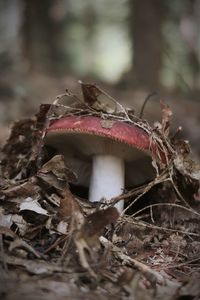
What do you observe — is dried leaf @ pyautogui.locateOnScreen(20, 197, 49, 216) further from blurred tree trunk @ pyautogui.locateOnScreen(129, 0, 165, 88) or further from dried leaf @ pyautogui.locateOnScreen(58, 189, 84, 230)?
blurred tree trunk @ pyautogui.locateOnScreen(129, 0, 165, 88)

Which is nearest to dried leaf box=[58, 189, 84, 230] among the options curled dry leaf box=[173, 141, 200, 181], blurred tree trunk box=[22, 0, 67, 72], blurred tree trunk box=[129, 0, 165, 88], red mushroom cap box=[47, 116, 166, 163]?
red mushroom cap box=[47, 116, 166, 163]

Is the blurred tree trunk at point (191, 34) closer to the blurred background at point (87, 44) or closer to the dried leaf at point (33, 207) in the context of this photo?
the blurred background at point (87, 44)

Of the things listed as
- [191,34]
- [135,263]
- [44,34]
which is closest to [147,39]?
[191,34]

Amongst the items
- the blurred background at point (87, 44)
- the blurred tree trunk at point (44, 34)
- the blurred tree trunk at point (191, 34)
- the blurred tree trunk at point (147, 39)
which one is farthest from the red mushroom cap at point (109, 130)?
the blurred tree trunk at point (44, 34)

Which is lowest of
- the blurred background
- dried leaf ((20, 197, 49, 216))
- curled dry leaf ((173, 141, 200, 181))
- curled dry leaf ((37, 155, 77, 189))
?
dried leaf ((20, 197, 49, 216))

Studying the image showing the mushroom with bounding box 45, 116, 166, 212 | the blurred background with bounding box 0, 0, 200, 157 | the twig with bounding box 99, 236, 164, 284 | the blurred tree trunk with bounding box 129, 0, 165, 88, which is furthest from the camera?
the blurred tree trunk with bounding box 129, 0, 165, 88

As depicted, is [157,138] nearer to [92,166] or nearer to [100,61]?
[92,166]

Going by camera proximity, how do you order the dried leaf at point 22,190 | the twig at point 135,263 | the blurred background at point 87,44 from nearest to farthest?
the twig at point 135,263, the dried leaf at point 22,190, the blurred background at point 87,44
